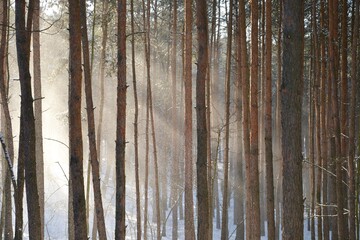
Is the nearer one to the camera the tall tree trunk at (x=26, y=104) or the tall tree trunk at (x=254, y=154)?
the tall tree trunk at (x=26, y=104)

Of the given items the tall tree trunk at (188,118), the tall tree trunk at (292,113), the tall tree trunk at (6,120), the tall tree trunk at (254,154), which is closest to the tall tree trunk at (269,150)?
the tall tree trunk at (254,154)

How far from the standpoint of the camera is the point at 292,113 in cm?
613

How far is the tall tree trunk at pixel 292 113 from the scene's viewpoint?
6.13 m

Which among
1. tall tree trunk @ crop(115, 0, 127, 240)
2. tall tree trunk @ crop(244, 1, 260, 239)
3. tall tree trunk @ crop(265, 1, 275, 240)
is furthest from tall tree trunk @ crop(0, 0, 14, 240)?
tall tree trunk @ crop(265, 1, 275, 240)

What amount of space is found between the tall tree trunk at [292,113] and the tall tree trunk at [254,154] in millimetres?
4156

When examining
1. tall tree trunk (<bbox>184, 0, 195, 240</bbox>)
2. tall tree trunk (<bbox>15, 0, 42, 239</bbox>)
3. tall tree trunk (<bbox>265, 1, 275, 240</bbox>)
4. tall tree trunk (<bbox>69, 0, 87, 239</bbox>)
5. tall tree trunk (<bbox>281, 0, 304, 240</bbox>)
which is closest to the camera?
tall tree trunk (<bbox>281, 0, 304, 240</bbox>)

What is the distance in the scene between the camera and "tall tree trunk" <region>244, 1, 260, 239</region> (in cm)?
1039

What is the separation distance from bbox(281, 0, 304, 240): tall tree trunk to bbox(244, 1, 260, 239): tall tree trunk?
13.6 ft

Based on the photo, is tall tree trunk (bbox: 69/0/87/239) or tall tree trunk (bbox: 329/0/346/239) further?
tall tree trunk (bbox: 329/0/346/239)

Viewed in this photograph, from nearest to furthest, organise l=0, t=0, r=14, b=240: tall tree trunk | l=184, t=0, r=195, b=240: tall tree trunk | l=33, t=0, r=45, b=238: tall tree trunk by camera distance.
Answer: l=0, t=0, r=14, b=240: tall tree trunk, l=33, t=0, r=45, b=238: tall tree trunk, l=184, t=0, r=195, b=240: tall tree trunk

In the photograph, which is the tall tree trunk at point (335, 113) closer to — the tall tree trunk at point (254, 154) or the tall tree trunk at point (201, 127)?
the tall tree trunk at point (254, 154)

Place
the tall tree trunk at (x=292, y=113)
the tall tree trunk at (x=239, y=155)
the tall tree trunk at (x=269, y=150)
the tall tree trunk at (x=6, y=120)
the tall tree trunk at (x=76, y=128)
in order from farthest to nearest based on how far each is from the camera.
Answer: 1. the tall tree trunk at (x=239, y=155)
2. the tall tree trunk at (x=269, y=150)
3. the tall tree trunk at (x=6, y=120)
4. the tall tree trunk at (x=76, y=128)
5. the tall tree trunk at (x=292, y=113)

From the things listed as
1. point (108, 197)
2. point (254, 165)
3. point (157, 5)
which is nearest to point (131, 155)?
point (108, 197)

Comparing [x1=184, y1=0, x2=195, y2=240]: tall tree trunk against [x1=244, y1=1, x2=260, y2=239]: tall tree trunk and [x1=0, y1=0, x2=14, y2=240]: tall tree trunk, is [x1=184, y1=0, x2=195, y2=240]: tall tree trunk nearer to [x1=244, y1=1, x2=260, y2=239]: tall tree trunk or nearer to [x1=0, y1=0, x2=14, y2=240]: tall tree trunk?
[x1=244, y1=1, x2=260, y2=239]: tall tree trunk
